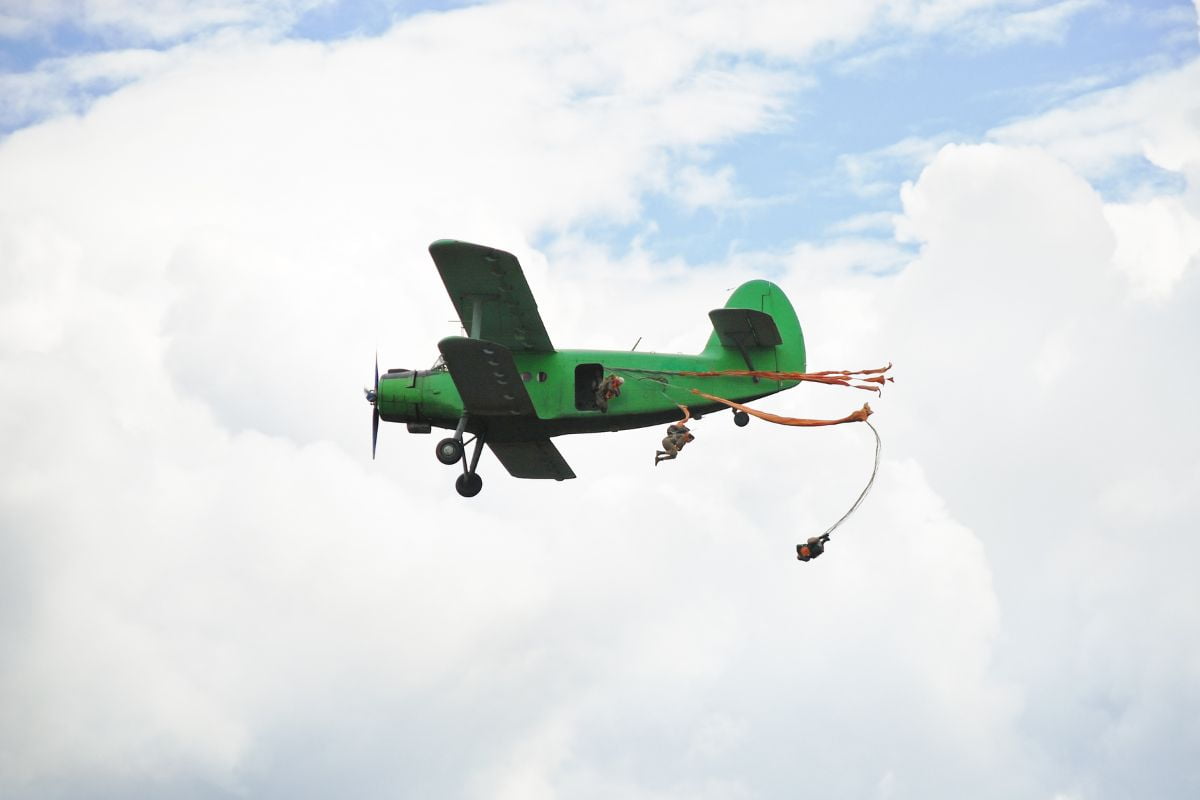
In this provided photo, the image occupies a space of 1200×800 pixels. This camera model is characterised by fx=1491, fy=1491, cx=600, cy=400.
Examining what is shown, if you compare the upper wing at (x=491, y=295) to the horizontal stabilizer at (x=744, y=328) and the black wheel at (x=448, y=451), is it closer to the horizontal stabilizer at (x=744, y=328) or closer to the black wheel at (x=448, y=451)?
the black wheel at (x=448, y=451)

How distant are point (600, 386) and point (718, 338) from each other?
2304 millimetres

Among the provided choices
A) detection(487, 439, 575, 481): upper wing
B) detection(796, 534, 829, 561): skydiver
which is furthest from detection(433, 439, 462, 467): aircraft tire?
detection(796, 534, 829, 561): skydiver

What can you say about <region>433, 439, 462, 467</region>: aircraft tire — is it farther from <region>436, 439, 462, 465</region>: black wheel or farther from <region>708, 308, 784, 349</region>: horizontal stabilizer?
<region>708, 308, 784, 349</region>: horizontal stabilizer

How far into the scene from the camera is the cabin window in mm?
24125

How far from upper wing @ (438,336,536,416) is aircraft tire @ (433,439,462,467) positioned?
0.67 m

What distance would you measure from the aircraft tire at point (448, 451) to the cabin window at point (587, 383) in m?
2.11

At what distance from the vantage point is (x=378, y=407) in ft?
80.8

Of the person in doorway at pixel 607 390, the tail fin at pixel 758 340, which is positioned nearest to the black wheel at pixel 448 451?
the person in doorway at pixel 607 390

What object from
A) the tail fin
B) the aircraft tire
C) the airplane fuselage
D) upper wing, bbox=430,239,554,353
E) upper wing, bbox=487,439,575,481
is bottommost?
upper wing, bbox=487,439,575,481

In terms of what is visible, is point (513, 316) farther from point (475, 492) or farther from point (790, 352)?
point (790, 352)

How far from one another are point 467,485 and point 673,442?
14.8 ft

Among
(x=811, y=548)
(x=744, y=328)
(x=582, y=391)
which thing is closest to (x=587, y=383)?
(x=582, y=391)

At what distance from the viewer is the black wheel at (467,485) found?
24.7 m

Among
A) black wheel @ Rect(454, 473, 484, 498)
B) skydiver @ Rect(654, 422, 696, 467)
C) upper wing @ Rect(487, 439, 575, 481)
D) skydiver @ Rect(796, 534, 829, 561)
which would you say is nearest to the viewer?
skydiver @ Rect(796, 534, 829, 561)
